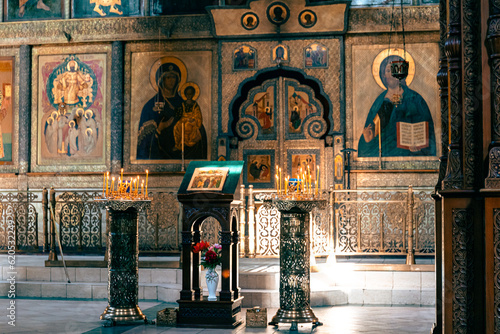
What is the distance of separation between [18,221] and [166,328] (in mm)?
5992

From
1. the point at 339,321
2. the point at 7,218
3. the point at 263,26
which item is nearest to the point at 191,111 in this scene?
the point at 263,26

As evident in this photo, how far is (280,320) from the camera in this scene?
7.13m

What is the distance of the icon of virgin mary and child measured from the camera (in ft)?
43.2

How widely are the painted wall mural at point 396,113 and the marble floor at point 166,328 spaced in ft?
15.0

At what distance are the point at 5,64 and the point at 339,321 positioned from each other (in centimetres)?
963

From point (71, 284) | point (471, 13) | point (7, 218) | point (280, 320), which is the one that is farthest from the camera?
point (7, 218)

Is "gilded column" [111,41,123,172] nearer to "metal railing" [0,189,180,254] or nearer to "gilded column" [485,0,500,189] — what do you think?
"metal railing" [0,189,180,254]

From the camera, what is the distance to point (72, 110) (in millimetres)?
13586

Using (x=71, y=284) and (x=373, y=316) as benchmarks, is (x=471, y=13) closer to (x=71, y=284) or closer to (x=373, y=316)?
(x=373, y=316)

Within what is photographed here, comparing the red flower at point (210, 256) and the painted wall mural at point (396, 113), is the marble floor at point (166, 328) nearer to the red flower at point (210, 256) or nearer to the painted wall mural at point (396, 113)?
the red flower at point (210, 256)

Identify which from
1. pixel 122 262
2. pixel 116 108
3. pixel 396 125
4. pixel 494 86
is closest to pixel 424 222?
pixel 396 125

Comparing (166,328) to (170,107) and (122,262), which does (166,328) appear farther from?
(170,107)

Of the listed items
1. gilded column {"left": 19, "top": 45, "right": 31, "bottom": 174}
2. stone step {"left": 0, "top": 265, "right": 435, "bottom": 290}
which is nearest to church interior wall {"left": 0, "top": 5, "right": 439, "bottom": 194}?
gilded column {"left": 19, "top": 45, "right": 31, "bottom": 174}

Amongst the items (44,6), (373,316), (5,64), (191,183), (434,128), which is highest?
(44,6)
